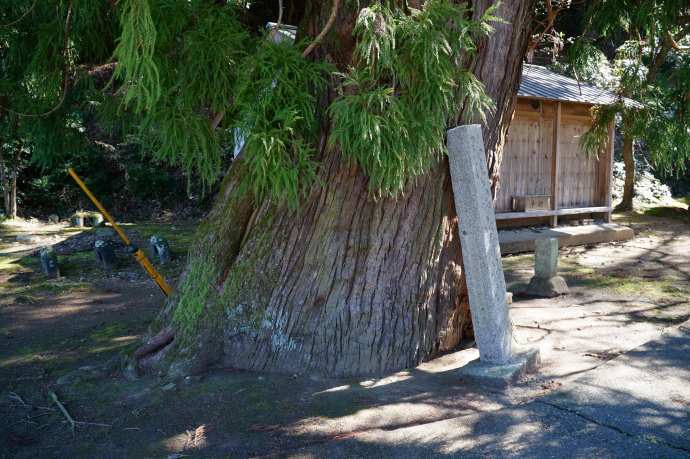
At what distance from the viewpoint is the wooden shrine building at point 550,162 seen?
10.3 meters

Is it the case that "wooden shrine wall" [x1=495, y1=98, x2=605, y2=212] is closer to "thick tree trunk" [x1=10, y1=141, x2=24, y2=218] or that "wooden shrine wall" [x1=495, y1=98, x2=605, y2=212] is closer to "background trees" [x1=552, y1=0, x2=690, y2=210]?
"background trees" [x1=552, y1=0, x2=690, y2=210]

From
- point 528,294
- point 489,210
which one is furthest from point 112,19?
point 528,294

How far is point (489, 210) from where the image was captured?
3.83m

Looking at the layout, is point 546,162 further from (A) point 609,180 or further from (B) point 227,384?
(B) point 227,384

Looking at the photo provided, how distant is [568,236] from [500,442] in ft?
27.7

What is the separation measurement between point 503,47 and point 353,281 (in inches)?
85.7

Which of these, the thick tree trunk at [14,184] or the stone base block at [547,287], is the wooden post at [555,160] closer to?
the stone base block at [547,287]

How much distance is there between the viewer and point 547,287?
6641mm

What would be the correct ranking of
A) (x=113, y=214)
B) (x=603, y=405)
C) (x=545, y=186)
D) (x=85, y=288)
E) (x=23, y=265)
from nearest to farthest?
(x=603, y=405) < (x=85, y=288) < (x=23, y=265) < (x=545, y=186) < (x=113, y=214)

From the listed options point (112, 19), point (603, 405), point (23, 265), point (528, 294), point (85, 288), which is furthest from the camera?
point (23, 265)

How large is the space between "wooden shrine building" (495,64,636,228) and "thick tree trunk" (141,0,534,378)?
6.14 meters

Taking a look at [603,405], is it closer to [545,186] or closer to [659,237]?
[545,186]

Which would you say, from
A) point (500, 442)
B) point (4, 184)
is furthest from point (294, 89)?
point (4, 184)

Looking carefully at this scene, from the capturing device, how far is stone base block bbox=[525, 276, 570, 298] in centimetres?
661
